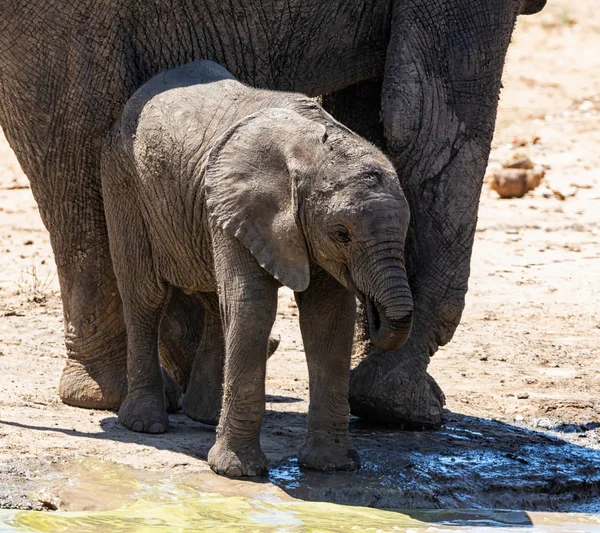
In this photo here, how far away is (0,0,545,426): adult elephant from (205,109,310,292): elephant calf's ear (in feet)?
3.78

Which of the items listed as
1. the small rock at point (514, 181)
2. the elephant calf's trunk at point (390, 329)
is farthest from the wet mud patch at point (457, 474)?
the small rock at point (514, 181)

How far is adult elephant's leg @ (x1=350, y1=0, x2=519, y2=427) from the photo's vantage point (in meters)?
6.70

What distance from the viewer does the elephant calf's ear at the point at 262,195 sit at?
5.44 meters

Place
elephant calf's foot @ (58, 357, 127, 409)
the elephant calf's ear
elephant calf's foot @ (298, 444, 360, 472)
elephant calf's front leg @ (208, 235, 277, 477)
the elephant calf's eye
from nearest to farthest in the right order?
the elephant calf's eye, the elephant calf's ear, elephant calf's front leg @ (208, 235, 277, 477), elephant calf's foot @ (298, 444, 360, 472), elephant calf's foot @ (58, 357, 127, 409)

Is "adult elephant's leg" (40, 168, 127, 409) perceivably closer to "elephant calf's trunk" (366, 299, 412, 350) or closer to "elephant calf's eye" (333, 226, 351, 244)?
"elephant calf's eye" (333, 226, 351, 244)

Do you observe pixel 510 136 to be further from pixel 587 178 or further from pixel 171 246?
pixel 171 246

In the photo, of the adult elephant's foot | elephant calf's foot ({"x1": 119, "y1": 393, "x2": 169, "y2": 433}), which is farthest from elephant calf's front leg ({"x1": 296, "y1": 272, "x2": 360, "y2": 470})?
elephant calf's foot ({"x1": 119, "y1": 393, "x2": 169, "y2": 433})

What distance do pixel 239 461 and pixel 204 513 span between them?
35cm

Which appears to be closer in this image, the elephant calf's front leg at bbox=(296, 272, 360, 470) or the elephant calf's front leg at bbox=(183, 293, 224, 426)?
the elephant calf's front leg at bbox=(296, 272, 360, 470)

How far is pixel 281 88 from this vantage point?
693 centimetres

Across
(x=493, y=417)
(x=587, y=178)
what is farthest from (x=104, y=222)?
(x=587, y=178)

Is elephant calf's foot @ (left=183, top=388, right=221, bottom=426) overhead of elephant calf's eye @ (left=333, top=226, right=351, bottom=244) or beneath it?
beneath

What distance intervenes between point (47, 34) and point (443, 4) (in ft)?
5.68

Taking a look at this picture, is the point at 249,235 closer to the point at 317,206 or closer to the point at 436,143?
the point at 317,206
